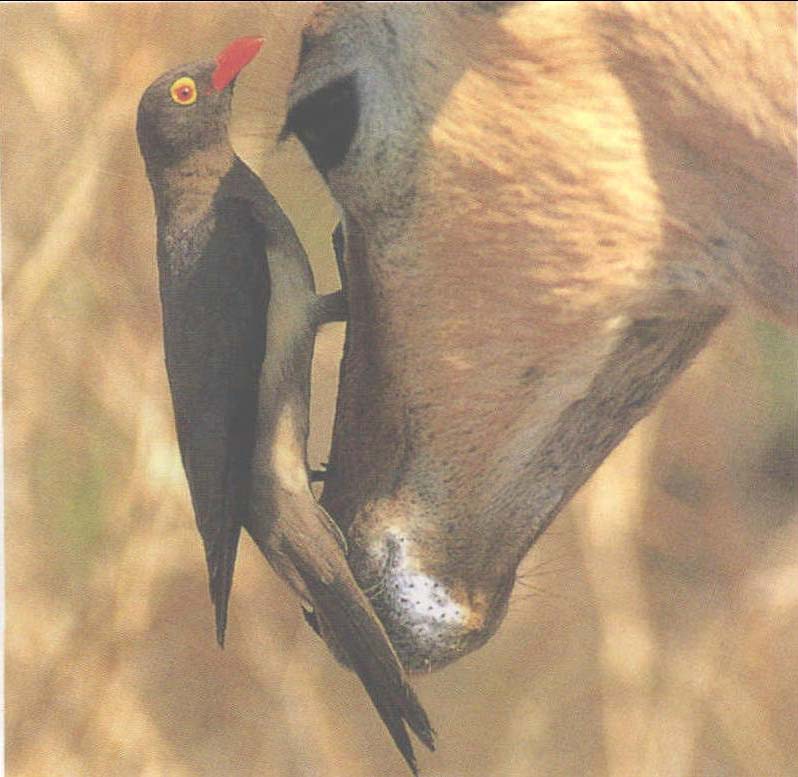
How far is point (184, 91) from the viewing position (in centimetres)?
105

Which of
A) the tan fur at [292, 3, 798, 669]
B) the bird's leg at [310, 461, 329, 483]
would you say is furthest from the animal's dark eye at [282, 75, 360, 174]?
the bird's leg at [310, 461, 329, 483]

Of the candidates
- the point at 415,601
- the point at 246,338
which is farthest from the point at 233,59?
the point at 415,601

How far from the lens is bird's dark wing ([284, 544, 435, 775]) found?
1.02 meters

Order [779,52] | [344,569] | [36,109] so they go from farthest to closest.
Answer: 1. [36,109]
2. [344,569]
3. [779,52]

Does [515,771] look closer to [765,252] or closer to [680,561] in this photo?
[680,561]

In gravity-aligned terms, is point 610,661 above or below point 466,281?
below

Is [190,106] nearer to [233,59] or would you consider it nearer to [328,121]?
[233,59]

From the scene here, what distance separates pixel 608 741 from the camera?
109 centimetres

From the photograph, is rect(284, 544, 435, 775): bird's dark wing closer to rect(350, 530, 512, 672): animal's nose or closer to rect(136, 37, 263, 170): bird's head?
rect(350, 530, 512, 672): animal's nose

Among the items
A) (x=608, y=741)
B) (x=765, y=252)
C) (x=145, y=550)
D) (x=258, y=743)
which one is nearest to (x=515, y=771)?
(x=608, y=741)

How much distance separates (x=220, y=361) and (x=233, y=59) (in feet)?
0.81

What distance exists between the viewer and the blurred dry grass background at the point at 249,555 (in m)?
1.04

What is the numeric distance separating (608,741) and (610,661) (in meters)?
0.07

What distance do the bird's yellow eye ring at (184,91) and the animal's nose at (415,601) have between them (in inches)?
15.4
